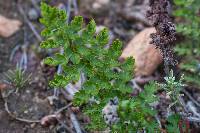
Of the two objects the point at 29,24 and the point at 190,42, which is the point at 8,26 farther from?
the point at 190,42

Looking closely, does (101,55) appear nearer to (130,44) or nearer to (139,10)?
(130,44)

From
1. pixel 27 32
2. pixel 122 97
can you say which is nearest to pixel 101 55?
pixel 122 97

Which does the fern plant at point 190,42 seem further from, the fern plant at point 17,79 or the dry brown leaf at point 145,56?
the fern plant at point 17,79

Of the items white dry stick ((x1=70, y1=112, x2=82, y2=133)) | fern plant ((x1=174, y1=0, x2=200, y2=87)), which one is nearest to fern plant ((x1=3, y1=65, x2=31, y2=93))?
white dry stick ((x1=70, y1=112, x2=82, y2=133))

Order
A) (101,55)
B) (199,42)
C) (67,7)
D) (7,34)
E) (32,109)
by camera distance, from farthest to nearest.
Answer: (67,7)
(7,34)
(199,42)
(32,109)
(101,55)

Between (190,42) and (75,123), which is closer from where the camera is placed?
(75,123)

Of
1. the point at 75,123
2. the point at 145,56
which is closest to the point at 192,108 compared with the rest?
the point at 145,56
